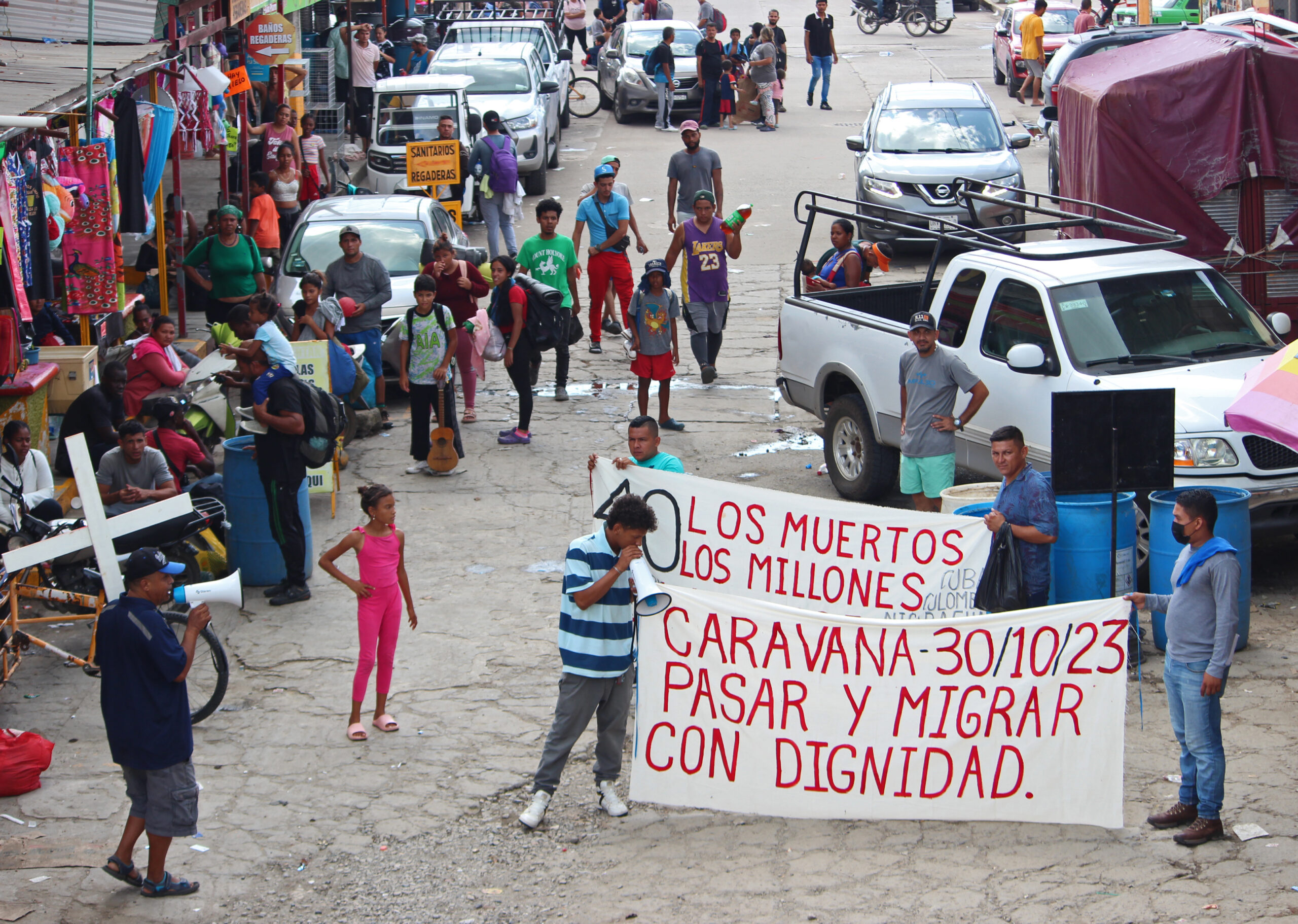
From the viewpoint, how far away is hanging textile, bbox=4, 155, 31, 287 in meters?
9.69

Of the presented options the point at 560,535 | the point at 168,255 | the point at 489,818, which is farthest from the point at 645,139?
the point at 489,818

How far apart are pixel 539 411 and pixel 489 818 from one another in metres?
7.30

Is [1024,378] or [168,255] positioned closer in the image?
[1024,378]

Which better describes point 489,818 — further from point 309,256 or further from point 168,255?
point 168,255

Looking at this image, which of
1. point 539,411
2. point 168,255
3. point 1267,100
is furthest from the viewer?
point 168,255

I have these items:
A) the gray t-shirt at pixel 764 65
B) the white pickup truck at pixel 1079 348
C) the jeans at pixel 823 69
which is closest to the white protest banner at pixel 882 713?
the white pickup truck at pixel 1079 348

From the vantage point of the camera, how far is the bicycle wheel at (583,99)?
31.0m

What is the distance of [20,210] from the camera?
10.0 m

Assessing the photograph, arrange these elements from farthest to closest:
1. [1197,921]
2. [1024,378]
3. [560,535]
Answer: [560,535] → [1024,378] → [1197,921]

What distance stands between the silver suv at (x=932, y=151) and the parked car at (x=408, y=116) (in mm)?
5819

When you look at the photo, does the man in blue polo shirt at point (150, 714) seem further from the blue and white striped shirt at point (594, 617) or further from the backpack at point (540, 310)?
the backpack at point (540, 310)

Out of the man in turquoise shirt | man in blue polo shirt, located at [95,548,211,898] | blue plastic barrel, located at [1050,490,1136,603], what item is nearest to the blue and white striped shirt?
the man in turquoise shirt

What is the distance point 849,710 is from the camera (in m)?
6.34

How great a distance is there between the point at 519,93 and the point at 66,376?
1353cm
